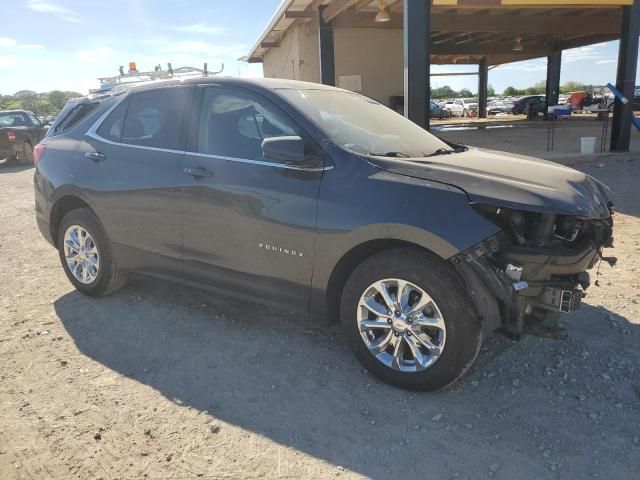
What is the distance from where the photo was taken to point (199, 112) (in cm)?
385

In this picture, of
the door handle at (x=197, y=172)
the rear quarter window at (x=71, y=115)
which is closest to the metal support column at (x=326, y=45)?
the rear quarter window at (x=71, y=115)

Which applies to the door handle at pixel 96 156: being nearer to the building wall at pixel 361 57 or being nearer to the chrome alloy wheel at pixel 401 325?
the chrome alloy wheel at pixel 401 325

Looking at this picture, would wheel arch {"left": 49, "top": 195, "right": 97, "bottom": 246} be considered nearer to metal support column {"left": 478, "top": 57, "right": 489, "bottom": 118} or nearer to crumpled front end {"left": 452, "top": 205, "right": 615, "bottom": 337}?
crumpled front end {"left": 452, "top": 205, "right": 615, "bottom": 337}

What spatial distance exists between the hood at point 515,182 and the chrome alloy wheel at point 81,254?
2726 millimetres

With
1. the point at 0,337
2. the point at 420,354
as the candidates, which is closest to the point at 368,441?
the point at 420,354

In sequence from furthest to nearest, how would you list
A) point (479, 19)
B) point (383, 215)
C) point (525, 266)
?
point (479, 19)
point (383, 215)
point (525, 266)

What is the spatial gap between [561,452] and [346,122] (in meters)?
2.34

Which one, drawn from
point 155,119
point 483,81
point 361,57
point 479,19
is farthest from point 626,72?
point 483,81

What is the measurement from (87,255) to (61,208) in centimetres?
54

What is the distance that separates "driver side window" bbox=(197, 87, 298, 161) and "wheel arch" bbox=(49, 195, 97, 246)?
1.43 meters

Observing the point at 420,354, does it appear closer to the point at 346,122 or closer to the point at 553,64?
the point at 346,122

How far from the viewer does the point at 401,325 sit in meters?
3.04

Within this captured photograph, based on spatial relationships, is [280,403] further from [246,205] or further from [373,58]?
[373,58]

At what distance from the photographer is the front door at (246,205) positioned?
3.29m
